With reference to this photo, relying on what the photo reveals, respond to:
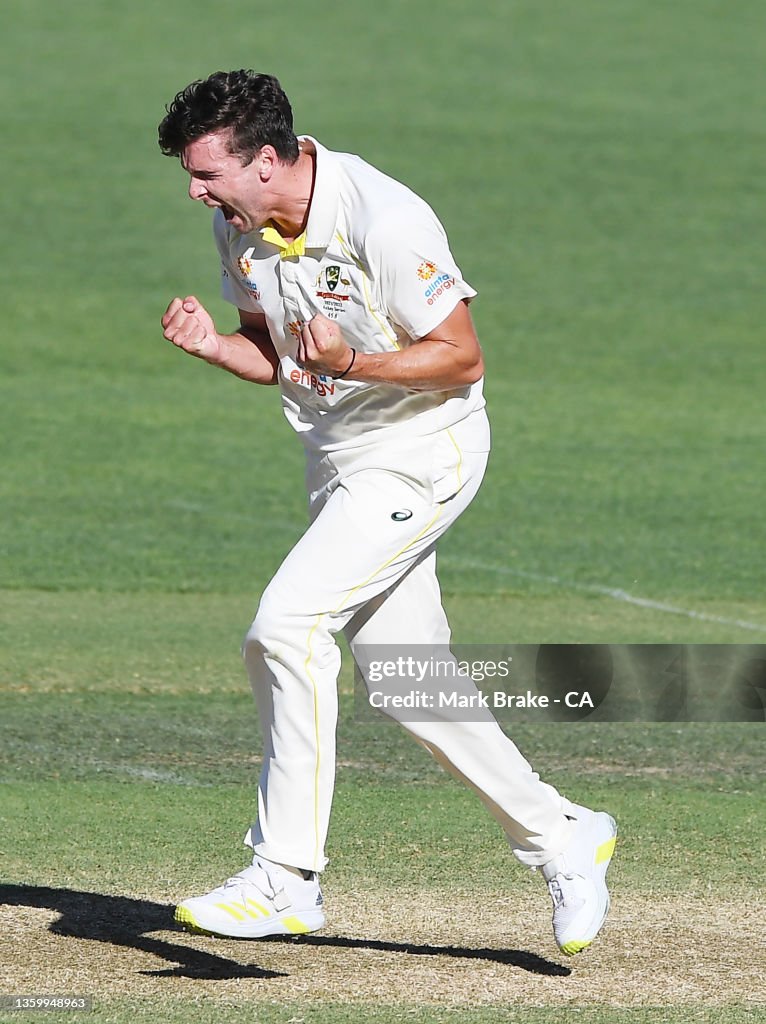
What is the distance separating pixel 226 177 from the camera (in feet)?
17.7

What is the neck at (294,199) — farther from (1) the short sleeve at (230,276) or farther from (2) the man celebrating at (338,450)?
(1) the short sleeve at (230,276)

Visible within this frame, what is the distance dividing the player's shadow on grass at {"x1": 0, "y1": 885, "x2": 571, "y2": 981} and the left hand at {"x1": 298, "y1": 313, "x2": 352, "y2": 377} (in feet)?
5.94

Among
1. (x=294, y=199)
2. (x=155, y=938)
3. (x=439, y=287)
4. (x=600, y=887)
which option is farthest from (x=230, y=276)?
(x=600, y=887)

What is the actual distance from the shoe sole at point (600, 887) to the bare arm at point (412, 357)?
4.99 ft

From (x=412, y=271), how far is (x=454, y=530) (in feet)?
30.8

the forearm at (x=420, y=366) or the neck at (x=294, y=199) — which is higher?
the neck at (x=294, y=199)

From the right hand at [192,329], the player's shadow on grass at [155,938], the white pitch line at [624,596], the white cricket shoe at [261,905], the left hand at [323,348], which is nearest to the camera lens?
the left hand at [323,348]

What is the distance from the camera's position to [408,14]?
40.0m

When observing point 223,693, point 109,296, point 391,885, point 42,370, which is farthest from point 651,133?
point 391,885

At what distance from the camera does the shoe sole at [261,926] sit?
17.1 feet

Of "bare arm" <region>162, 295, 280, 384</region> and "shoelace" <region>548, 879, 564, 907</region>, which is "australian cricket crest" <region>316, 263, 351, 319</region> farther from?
"shoelace" <region>548, 879, 564, 907</region>

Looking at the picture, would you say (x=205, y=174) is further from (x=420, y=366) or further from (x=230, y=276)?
(x=420, y=366)

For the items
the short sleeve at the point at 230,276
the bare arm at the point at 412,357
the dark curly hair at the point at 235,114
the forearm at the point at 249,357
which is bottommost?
the forearm at the point at 249,357

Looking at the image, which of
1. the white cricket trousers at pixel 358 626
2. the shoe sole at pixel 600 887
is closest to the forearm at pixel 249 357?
the white cricket trousers at pixel 358 626
